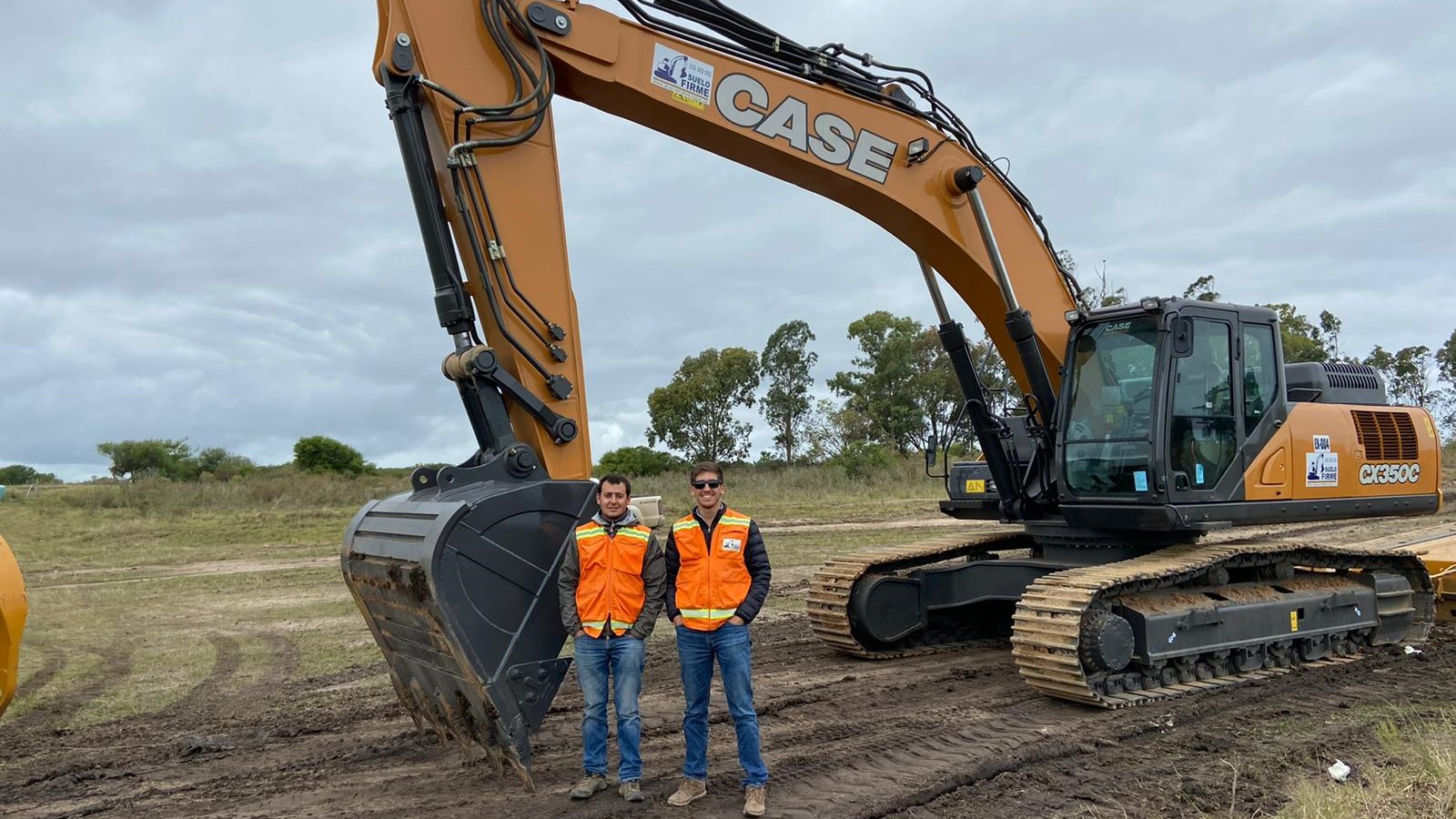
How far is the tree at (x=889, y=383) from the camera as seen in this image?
43781 mm

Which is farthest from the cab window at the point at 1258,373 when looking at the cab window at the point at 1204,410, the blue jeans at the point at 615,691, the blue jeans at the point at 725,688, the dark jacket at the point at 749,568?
the blue jeans at the point at 615,691

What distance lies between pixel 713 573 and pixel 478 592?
3.50 ft

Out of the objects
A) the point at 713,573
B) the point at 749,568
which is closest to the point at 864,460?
the point at 749,568

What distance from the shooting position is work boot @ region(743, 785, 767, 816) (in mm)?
4902

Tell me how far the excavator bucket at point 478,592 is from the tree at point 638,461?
33.2 metres

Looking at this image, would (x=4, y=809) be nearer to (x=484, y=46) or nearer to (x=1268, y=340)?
(x=484, y=46)

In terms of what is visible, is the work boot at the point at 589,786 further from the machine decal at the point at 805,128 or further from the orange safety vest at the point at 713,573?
the machine decal at the point at 805,128

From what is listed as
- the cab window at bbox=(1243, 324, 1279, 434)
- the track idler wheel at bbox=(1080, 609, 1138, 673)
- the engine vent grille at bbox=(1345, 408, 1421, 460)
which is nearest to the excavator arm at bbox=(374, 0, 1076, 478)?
the cab window at bbox=(1243, 324, 1279, 434)

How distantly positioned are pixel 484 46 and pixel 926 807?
4.37 meters

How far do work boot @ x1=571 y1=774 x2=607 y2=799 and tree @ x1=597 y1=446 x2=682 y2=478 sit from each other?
109 feet

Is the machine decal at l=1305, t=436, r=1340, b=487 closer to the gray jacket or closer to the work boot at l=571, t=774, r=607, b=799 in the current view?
the gray jacket

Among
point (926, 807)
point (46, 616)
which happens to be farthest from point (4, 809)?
point (46, 616)

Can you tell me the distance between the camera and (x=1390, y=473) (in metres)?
8.38

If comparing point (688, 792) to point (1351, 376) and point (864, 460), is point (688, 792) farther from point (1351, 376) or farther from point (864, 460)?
point (864, 460)
